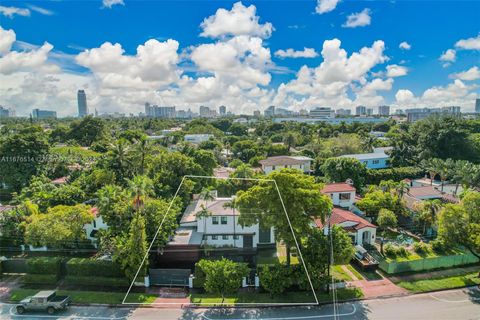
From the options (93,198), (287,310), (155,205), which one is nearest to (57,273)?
(155,205)

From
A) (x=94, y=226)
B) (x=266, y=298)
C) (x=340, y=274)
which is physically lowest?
(x=266, y=298)

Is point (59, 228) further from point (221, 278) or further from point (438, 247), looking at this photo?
point (438, 247)

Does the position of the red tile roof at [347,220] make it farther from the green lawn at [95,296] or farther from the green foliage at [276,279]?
the green lawn at [95,296]

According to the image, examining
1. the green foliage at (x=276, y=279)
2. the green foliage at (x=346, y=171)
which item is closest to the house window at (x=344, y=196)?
the green foliage at (x=346, y=171)

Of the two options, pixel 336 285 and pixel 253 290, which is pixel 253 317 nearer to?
pixel 253 290

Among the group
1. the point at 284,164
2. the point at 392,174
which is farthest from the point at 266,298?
the point at 392,174

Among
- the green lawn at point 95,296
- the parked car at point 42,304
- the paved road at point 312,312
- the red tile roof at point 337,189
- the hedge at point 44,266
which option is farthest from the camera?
the red tile roof at point 337,189
